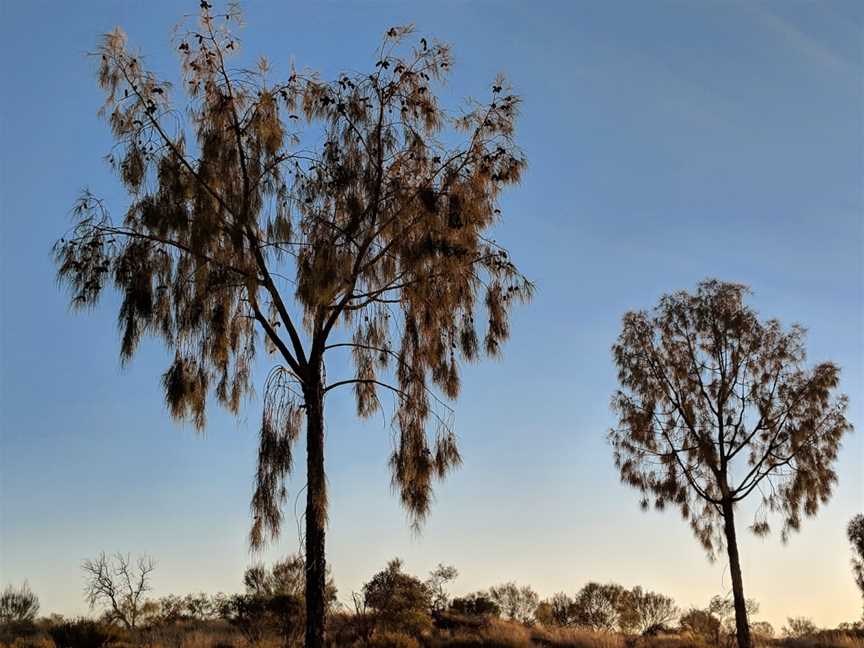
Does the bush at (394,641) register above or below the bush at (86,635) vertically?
below

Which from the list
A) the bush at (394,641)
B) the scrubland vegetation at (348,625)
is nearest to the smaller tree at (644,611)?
the scrubland vegetation at (348,625)

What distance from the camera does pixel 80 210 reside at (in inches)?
497

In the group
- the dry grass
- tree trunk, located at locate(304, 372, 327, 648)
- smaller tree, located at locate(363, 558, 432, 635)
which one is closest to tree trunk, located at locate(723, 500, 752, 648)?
the dry grass

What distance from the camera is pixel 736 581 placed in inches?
862

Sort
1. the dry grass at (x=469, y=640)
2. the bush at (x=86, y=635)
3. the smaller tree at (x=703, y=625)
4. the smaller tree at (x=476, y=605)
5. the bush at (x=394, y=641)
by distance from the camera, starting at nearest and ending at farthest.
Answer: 1. the bush at (x=86, y=635)
2. the dry grass at (x=469, y=640)
3. the bush at (x=394, y=641)
4. the smaller tree at (x=703, y=625)
5. the smaller tree at (x=476, y=605)

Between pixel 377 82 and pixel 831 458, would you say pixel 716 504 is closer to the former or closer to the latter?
pixel 831 458

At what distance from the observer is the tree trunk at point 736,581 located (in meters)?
21.5

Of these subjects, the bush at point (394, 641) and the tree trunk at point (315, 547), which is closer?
the tree trunk at point (315, 547)

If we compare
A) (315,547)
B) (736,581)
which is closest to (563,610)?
(736,581)

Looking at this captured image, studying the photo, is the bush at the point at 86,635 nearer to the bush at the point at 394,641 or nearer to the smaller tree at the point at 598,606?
the bush at the point at 394,641

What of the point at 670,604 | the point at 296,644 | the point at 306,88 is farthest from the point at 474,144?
the point at 670,604

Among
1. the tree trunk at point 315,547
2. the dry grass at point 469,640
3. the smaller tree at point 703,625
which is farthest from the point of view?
the smaller tree at point 703,625

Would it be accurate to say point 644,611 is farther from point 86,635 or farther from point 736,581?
point 86,635

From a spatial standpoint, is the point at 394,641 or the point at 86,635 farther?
the point at 394,641
